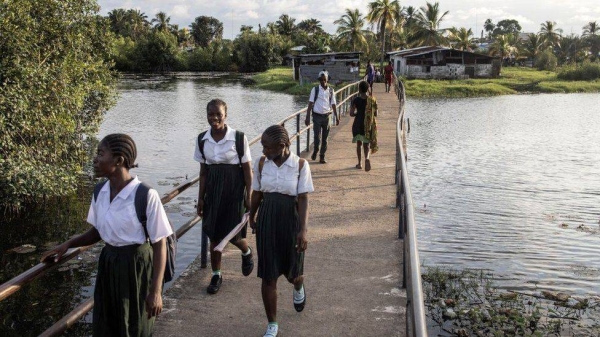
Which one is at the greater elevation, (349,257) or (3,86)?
(3,86)

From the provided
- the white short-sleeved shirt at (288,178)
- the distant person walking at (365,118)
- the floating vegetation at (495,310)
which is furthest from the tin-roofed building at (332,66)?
the white short-sleeved shirt at (288,178)

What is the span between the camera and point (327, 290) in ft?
16.4

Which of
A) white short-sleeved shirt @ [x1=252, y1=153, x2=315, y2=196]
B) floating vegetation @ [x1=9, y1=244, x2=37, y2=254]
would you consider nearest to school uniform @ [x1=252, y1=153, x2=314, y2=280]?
white short-sleeved shirt @ [x1=252, y1=153, x2=315, y2=196]

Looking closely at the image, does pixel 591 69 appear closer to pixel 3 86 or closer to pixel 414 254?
pixel 3 86

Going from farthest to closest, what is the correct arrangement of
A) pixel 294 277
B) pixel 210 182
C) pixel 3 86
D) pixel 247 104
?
pixel 247 104 → pixel 3 86 → pixel 210 182 → pixel 294 277

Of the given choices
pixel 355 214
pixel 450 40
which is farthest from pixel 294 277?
pixel 450 40

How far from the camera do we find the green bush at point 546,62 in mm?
67062

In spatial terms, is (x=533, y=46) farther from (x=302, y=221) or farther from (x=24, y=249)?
(x=302, y=221)

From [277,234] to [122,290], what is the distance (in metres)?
1.25

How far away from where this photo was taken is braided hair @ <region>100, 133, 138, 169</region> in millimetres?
3055

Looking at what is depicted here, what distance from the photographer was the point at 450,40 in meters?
71.4

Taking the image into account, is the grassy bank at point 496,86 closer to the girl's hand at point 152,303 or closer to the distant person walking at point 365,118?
the distant person walking at point 365,118

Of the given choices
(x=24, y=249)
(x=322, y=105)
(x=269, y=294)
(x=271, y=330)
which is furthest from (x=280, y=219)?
(x=24, y=249)

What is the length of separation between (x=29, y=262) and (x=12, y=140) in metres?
3.09
